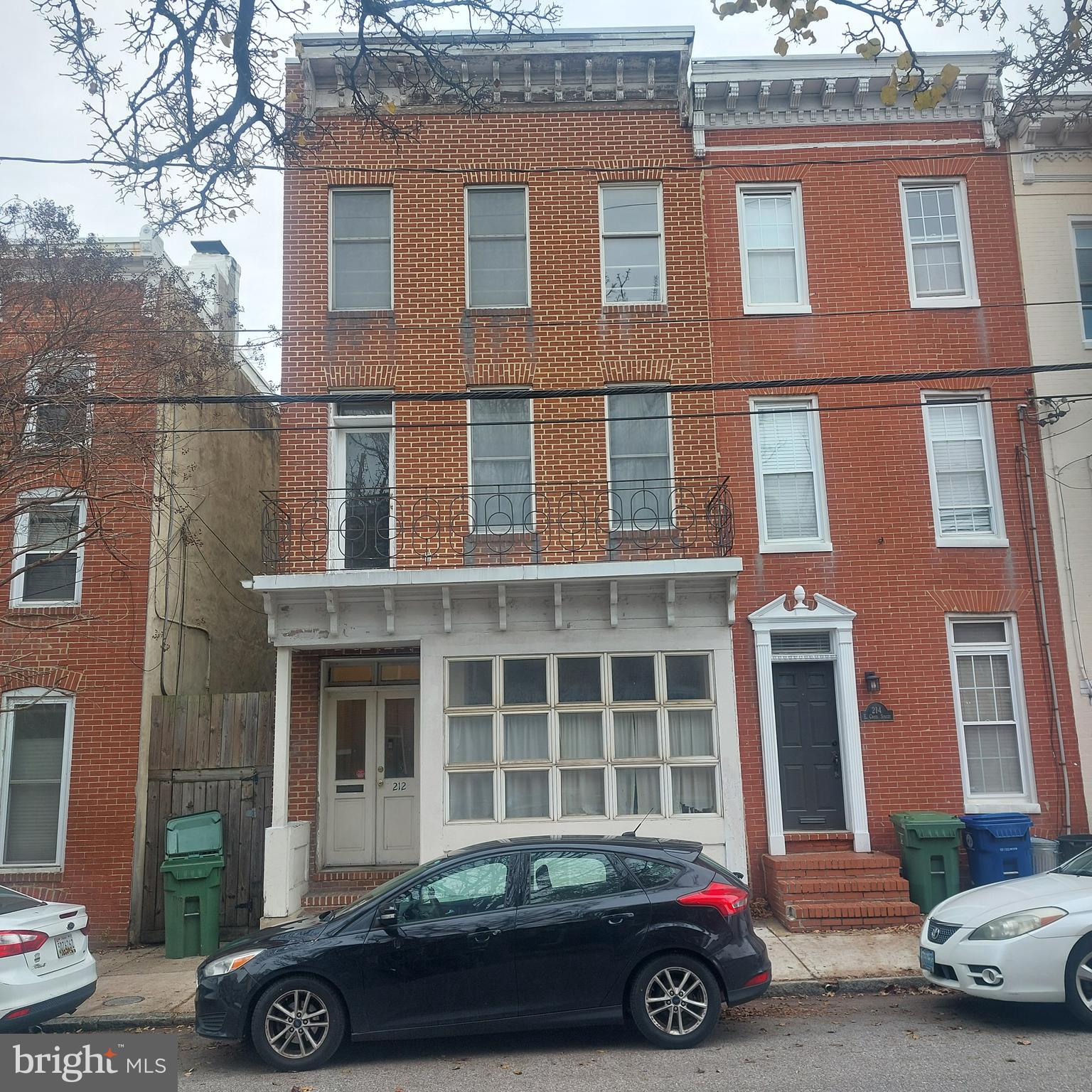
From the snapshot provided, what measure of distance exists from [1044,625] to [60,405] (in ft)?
37.5

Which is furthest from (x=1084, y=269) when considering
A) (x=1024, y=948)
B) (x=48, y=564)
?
(x=48, y=564)

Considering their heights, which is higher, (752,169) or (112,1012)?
(752,169)

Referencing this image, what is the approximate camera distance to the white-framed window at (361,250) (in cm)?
1303

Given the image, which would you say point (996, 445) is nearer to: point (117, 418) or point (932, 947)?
point (932, 947)

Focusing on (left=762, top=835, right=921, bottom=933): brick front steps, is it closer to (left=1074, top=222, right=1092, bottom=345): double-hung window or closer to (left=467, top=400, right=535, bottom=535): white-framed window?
(left=467, top=400, right=535, bottom=535): white-framed window

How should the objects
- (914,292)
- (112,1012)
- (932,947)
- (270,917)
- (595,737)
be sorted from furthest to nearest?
(914,292), (595,737), (270,917), (112,1012), (932,947)

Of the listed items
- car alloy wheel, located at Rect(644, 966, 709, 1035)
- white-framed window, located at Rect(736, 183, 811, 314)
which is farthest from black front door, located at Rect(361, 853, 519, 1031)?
white-framed window, located at Rect(736, 183, 811, 314)

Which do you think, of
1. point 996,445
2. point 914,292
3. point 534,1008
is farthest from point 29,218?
point 996,445

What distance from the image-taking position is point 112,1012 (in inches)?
336

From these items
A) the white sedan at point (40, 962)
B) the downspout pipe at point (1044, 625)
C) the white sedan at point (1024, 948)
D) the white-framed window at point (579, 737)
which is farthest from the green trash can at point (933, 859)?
the white sedan at point (40, 962)

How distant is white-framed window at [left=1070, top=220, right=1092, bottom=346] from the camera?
13.0 meters

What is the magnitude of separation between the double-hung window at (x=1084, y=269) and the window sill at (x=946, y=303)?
1.37 m

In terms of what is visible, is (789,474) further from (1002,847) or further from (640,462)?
(1002,847)

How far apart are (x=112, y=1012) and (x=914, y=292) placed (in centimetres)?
1210
